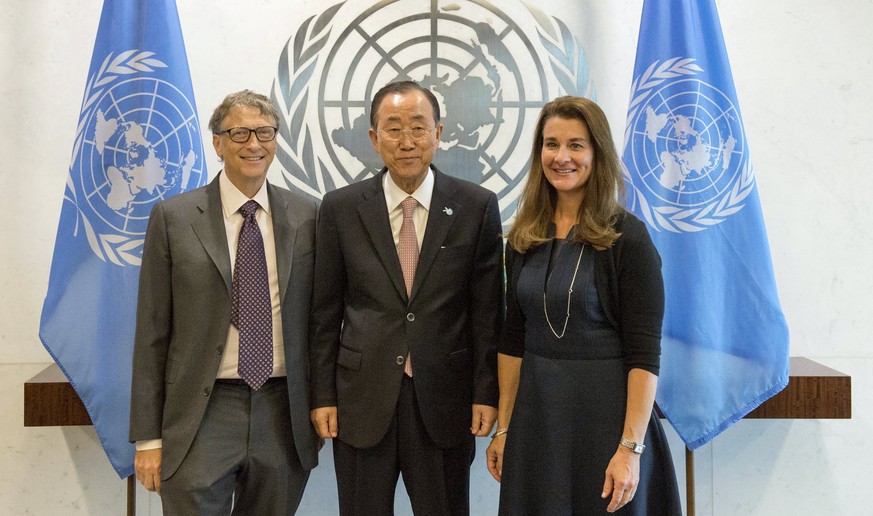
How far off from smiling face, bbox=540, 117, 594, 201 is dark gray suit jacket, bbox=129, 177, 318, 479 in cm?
74

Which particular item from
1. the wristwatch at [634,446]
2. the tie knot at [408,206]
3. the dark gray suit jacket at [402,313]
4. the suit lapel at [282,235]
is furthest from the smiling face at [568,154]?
the suit lapel at [282,235]

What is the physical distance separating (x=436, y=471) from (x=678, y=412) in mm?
934

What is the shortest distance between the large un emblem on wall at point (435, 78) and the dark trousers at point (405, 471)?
1.11 meters

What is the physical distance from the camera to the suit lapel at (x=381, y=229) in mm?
2002

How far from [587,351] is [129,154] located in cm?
163

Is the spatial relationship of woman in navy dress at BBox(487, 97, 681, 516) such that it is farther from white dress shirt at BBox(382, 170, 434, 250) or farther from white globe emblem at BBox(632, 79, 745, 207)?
white globe emblem at BBox(632, 79, 745, 207)

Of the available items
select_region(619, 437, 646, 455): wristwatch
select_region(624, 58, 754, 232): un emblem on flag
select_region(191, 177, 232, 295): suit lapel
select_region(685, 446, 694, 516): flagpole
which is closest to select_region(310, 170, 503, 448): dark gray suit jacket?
select_region(191, 177, 232, 295): suit lapel

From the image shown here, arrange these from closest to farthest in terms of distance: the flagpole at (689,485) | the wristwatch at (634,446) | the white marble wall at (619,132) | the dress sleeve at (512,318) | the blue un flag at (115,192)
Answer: the wristwatch at (634,446) < the dress sleeve at (512,318) < the blue un flag at (115,192) < the flagpole at (689,485) < the white marble wall at (619,132)

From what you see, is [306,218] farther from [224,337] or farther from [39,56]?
[39,56]

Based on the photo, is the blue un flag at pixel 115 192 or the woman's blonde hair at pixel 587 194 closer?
the woman's blonde hair at pixel 587 194

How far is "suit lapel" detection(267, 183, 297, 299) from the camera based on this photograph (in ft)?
6.69

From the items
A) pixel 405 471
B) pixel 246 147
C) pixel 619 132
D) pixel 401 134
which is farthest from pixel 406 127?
pixel 619 132

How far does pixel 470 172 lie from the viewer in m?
2.89

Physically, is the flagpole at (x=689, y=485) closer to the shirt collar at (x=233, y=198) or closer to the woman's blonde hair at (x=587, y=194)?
the woman's blonde hair at (x=587, y=194)
